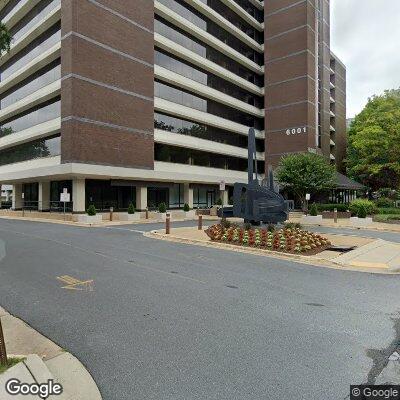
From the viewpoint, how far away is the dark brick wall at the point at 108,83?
27.3m

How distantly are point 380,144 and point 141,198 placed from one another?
32246 millimetres

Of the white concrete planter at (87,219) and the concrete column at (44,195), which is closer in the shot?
the white concrete planter at (87,219)

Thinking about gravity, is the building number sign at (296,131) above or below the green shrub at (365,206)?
above

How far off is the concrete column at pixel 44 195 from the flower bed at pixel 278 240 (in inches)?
1029


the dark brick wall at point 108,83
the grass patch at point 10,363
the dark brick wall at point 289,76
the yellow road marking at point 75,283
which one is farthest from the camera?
the dark brick wall at point 289,76

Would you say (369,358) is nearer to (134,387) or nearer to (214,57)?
(134,387)

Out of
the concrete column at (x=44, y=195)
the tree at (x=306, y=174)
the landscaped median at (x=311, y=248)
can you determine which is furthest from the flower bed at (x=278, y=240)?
the concrete column at (x=44, y=195)

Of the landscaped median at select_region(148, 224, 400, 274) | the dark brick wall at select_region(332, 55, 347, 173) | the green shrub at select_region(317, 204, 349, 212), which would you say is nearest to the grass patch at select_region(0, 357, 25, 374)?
the landscaped median at select_region(148, 224, 400, 274)

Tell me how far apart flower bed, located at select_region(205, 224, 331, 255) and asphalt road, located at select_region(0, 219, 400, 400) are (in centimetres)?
223

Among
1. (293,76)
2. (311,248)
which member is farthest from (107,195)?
(293,76)

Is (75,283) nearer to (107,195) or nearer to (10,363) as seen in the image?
(10,363)

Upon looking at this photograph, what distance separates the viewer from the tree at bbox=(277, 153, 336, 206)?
33872mm

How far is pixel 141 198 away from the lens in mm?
34188

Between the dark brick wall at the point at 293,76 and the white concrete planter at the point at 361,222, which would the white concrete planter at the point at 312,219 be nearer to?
the white concrete planter at the point at 361,222
